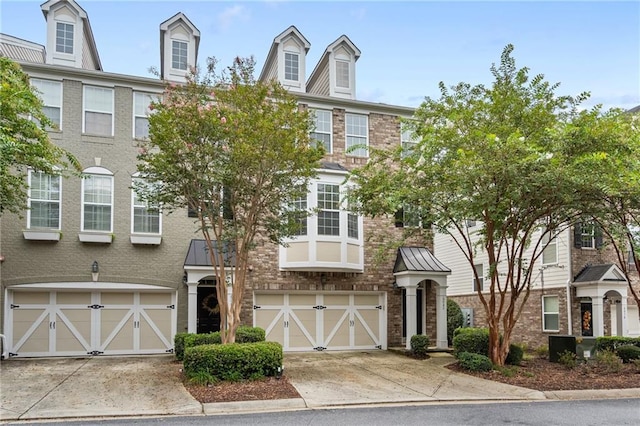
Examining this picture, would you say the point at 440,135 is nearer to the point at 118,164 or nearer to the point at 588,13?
the point at 588,13

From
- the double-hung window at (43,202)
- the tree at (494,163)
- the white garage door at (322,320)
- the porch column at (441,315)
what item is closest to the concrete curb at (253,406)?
the tree at (494,163)

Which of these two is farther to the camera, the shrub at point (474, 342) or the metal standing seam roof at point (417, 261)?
the metal standing seam roof at point (417, 261)

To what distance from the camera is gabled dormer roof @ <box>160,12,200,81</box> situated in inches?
728

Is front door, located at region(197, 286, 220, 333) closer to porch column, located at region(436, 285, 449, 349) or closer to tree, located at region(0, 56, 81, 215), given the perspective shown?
tree, located at region(0, 56, 81, 215)

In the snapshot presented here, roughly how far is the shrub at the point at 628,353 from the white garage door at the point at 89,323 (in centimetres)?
1245

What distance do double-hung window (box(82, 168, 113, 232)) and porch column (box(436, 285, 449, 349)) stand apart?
33.0 ft

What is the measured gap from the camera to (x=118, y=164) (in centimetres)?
1739

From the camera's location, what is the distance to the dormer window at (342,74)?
2006 centimetres

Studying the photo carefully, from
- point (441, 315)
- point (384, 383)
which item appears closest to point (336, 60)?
point (441, 315)

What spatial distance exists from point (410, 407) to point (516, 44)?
8.74 meters

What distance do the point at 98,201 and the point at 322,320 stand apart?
7.66 meters

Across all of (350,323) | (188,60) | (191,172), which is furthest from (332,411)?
(188,60)

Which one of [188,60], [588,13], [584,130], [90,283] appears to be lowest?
[90,283]

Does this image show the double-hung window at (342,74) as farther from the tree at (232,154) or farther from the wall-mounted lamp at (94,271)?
the wall-mounted lamp at (94,271)
